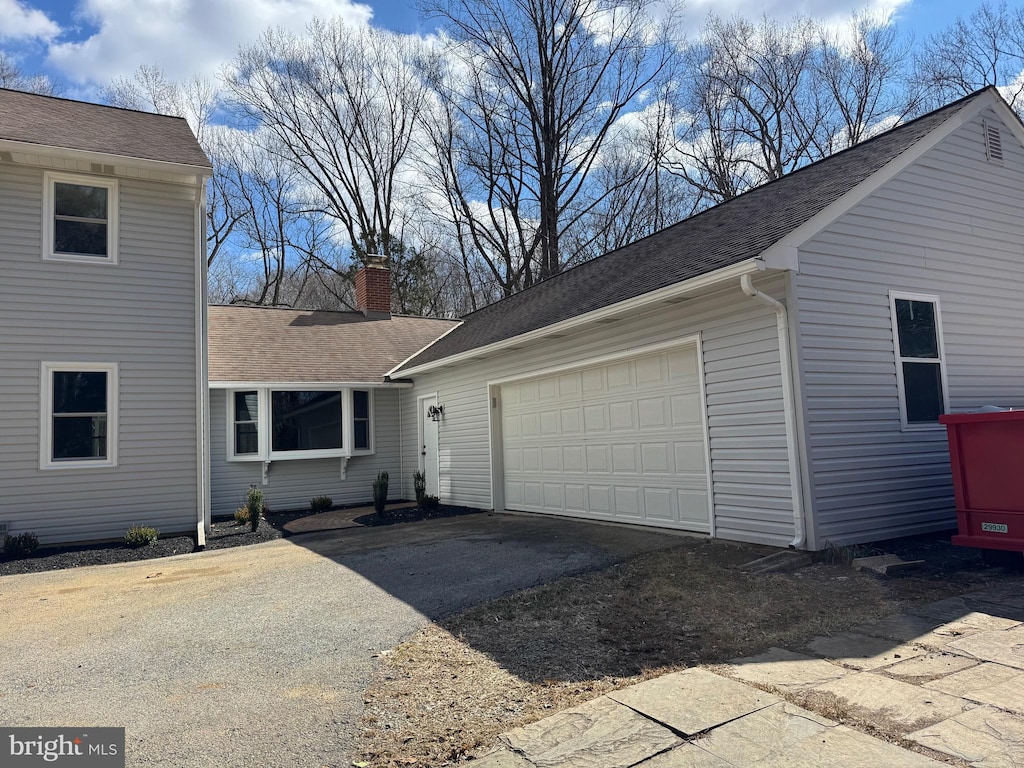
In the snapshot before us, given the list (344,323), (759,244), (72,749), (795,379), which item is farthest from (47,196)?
(795,379)

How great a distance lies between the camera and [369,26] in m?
25.8

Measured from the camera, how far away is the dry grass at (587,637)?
11.1 feet

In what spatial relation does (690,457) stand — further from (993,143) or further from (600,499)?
(993,143)

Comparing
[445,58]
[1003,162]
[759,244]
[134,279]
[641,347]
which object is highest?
[445,58]

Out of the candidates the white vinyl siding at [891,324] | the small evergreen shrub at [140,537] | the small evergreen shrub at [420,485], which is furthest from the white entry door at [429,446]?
the white vinyl siding at [891,324]

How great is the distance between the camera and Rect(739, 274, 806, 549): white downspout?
6.38m

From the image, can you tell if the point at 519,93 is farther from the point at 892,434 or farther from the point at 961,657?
the point at 961,657

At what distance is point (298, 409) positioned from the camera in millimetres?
13422

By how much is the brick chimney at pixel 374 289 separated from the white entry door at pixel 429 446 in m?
4.43

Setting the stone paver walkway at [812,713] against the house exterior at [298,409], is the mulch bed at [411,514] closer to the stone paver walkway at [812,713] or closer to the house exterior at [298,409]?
the house exterior at [298,409]

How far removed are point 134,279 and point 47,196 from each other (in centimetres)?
153

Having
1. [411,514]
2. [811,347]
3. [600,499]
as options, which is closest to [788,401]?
[811,347]

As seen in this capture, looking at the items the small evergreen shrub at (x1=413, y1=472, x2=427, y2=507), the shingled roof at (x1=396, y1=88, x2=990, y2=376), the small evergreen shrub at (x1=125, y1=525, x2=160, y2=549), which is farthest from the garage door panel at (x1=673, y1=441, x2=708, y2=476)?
the small evergreen shrub at (x1=125, y1=525, x2=160, y2=549)

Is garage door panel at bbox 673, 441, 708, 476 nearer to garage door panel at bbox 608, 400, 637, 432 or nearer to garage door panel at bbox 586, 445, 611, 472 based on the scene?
garage door panel at bbox 608, 400, 637, 432
